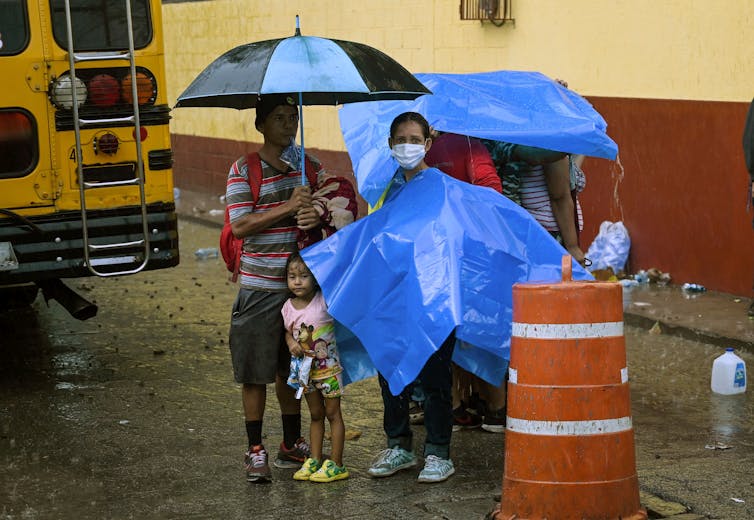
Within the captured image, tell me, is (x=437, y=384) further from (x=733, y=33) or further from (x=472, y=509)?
(x=733, y=33)

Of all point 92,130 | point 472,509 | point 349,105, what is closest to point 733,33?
point 349,105

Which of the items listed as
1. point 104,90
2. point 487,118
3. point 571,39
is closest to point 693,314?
point 571,39

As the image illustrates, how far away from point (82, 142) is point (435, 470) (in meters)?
3.17

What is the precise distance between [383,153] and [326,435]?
1.54m

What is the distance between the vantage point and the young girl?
5.77 m

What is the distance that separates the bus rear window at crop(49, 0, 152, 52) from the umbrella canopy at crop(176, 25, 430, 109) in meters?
2.00

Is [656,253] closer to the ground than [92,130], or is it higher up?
closer to the ground

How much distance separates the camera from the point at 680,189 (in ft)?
34.1

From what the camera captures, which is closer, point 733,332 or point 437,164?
point 437,164

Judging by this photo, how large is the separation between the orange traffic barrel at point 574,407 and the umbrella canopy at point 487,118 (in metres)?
1.34

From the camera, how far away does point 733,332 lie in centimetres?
893

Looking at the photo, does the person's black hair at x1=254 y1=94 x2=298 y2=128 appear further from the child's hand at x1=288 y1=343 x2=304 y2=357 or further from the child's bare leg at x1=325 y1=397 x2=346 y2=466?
the child's bare leg at x1=325 y1=397 x2=346 y2=466

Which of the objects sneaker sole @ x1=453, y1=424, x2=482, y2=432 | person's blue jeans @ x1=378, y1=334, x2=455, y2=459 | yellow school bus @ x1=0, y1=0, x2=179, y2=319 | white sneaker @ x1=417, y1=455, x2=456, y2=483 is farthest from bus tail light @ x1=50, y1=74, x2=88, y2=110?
white sneaker @ x1=417, y1=455, x2=456, y2=483

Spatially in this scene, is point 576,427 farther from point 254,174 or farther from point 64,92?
point 64,92
